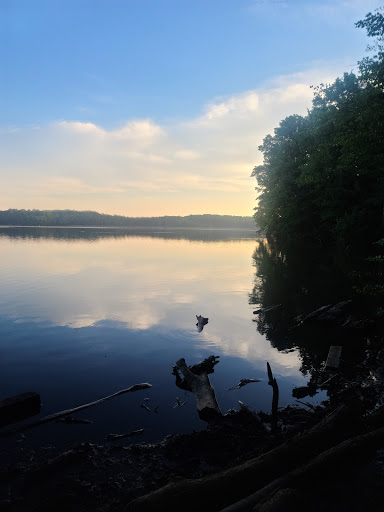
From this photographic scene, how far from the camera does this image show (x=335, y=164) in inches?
1900

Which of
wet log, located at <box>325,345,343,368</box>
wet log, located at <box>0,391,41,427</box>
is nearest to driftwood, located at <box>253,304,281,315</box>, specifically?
wet log, located at <box>325,345,343,368</box>

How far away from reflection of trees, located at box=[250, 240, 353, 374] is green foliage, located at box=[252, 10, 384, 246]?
413 inches

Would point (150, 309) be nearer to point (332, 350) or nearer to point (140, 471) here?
point (332, 350)

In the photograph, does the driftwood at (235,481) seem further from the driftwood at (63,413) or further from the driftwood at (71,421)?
the driftwood at (63,413)

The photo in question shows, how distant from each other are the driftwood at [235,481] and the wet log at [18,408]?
572 cm

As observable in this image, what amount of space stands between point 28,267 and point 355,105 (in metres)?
43.8

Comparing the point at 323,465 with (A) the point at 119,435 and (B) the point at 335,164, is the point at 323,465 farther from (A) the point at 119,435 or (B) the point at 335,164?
(B) the point at 335,164

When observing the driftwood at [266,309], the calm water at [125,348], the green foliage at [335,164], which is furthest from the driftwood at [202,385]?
the green foliage at [335,164]

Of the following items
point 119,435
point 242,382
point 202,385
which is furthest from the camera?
point 242,382

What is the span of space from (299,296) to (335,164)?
29.6 meters

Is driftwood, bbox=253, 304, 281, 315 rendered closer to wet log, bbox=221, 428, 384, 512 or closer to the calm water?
the calm water

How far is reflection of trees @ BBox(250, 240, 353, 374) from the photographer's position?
16.5 m

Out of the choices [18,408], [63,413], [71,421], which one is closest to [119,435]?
[71,421]

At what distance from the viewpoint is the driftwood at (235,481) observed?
5.39 metres
